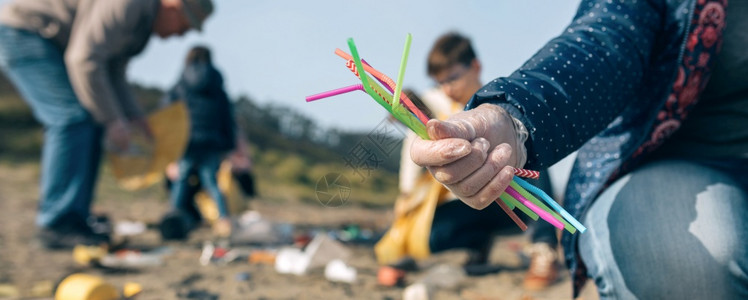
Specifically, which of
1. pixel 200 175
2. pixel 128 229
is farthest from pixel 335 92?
A: pixel 200 175

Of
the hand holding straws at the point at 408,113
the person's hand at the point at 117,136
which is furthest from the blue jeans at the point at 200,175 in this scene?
the hand holding straws at the point at 408,113

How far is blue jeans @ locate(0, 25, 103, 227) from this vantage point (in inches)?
129

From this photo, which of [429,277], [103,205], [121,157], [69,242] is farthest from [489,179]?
[103,205]

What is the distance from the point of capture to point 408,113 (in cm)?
75

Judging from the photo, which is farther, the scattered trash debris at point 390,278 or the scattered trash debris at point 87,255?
the scattered trash debris at point 87,255

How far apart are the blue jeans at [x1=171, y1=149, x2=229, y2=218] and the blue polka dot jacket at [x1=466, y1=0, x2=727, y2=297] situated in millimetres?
3584

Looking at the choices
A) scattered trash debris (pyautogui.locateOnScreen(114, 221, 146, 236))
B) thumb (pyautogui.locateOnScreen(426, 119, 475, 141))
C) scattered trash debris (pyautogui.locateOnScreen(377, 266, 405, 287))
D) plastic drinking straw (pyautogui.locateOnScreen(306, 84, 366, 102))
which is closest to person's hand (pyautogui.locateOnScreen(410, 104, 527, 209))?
thumb (pyautogui.locateOnScreen(426, 119, 475, 141))

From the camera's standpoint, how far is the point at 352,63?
0.78 metres

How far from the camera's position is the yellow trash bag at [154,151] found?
378cm

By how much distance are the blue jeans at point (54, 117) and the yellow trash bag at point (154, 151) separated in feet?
1.23

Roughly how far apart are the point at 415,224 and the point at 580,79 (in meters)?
2.19

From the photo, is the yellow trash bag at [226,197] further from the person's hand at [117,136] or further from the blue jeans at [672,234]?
the blue jeans at [672,234]

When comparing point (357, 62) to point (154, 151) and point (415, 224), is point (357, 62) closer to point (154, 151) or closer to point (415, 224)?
point (415, 224)

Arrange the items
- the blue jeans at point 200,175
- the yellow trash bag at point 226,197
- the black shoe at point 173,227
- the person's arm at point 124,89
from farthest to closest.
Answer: the yellow trash bag at point 226,197
the blue jeans at point 200,175
the black shoe at point 173,227
the person's arm at point 124,89
